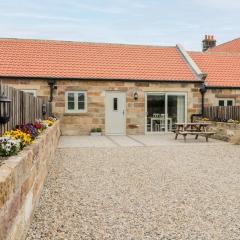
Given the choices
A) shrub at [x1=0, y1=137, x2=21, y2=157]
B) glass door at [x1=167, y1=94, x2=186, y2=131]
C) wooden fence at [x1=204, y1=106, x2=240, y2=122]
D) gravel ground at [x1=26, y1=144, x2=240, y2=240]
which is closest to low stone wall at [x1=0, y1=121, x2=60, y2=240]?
shrub at [x1=0, y1=137, x2=21, y2=157]

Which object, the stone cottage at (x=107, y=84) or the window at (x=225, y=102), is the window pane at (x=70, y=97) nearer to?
the stone cottage at (x=107, y=84)

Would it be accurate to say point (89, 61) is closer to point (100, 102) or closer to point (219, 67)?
point (100, 102)

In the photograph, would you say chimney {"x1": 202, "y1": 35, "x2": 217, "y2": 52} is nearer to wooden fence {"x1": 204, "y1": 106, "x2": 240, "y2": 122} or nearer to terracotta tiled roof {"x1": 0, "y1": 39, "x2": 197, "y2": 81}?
terracotta tiled roof {"x1": 0, "y1": 39, "x2": 197, "y2": 81}

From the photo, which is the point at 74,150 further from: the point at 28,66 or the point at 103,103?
the point at 28,66

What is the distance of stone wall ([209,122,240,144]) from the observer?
51.5 ft

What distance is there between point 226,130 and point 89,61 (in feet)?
27.7

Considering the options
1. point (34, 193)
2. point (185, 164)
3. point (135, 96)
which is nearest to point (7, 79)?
point (135, 96)

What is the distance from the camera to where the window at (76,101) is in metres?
19.2

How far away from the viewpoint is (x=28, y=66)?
64.4ft

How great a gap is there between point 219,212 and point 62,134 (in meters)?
14.0

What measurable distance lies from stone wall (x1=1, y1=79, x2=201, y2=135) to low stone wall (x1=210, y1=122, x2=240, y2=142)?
3.06 metres

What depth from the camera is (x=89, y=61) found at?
827 inches

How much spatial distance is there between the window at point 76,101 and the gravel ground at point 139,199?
7.76m

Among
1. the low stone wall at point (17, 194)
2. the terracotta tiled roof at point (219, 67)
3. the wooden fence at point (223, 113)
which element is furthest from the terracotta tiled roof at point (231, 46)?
the low stone wall at point (17, 194)
